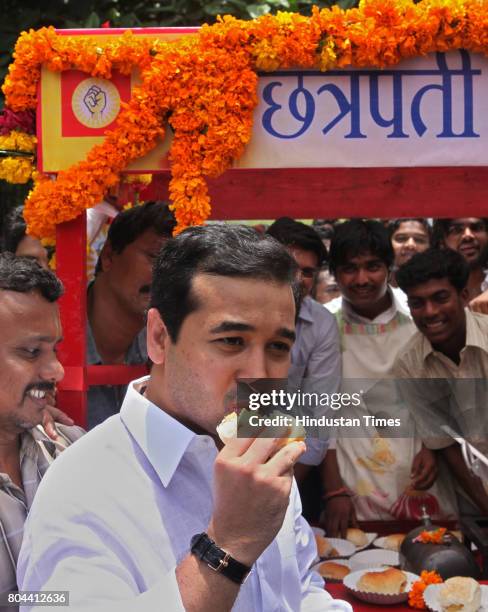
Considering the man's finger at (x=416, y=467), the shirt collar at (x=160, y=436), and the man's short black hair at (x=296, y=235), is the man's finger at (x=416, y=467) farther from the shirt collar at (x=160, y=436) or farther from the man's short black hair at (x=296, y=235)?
the shirt collar at (x=160, y=436)

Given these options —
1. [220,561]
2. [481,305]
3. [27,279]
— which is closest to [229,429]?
[220,561]

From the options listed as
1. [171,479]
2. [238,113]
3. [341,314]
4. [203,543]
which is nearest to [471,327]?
[341,314]

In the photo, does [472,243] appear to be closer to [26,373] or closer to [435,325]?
[435,325]

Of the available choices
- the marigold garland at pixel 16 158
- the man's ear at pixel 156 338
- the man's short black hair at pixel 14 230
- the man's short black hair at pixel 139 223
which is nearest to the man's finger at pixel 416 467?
the man's short black hair at pixel 139 223

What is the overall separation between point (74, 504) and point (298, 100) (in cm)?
200

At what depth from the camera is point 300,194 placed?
12.4 feet

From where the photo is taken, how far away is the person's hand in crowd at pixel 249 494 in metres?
1.06

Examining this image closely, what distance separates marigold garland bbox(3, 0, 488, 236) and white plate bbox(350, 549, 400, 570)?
149 cm

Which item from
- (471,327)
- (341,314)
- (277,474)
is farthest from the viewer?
(341,314)

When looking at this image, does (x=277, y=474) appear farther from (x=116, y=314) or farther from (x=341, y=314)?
(x=341, y=314)

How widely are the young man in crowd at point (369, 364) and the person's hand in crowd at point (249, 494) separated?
222cm

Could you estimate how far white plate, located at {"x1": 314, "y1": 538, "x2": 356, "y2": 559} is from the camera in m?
3.37

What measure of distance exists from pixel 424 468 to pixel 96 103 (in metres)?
1.99

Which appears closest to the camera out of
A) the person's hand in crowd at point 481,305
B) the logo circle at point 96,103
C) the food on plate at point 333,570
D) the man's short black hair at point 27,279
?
the man's short black hair at point 27,279
